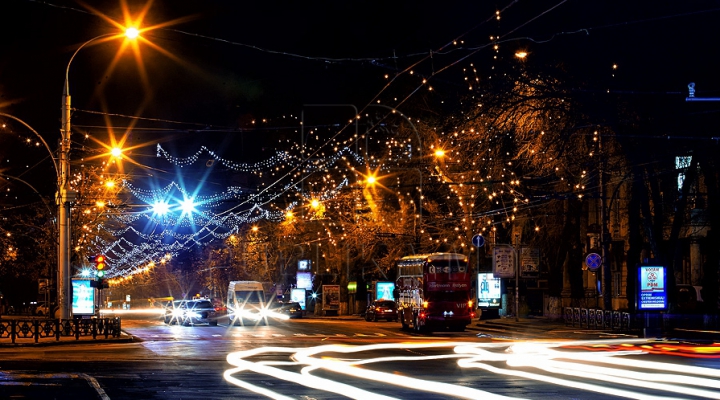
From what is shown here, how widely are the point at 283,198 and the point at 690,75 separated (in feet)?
129

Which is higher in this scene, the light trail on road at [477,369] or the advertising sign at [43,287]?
the advertising sign at [43,287]

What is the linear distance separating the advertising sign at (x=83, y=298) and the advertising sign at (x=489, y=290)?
20916mm

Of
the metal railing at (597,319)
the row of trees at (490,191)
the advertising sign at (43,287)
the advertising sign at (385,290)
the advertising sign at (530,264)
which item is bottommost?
the metal railing at (597,319)

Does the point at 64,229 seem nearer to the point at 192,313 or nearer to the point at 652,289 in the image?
the point at 192,313

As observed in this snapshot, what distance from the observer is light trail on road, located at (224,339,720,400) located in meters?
16.6

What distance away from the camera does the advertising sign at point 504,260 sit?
45781 mm

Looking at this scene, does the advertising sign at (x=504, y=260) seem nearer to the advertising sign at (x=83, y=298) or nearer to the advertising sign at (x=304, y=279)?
the advertising sign at (x=83, y=298)

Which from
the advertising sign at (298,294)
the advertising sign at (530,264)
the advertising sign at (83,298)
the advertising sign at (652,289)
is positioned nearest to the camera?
the advertising sign at (652,289)

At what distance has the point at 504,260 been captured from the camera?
4594 cm

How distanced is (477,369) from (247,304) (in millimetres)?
38463

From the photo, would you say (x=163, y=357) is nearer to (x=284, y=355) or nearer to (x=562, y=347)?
(x=284, y=355)

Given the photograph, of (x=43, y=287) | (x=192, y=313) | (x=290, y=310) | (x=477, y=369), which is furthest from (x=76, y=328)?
(x=290, y=310)

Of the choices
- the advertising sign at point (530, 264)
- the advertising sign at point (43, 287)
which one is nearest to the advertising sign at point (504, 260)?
the advertising sign at point (530, 264)

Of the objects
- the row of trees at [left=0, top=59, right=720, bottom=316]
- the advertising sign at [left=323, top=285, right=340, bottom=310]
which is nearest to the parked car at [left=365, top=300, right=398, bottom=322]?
the row of trees at [left=0, top=59, right=720, bottom=316]
